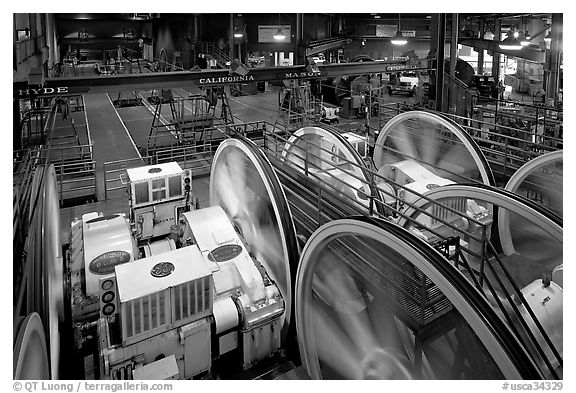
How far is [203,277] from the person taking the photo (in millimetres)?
4074

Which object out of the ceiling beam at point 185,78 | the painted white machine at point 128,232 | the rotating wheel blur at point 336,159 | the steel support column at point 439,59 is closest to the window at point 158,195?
the painted white machine at point 128,232

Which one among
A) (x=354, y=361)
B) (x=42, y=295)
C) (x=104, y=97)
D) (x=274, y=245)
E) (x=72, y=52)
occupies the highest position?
(x=72, y=52)

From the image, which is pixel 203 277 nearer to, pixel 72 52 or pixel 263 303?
pixel 263 303

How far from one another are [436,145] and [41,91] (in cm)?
780

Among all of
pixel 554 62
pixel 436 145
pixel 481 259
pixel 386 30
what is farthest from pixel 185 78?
pixel 386 30

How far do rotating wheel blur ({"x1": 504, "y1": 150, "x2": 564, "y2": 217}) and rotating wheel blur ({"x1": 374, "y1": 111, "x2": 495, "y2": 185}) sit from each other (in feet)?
1.89

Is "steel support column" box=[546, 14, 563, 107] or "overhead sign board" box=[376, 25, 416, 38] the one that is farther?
"overhead sign board" box=[376, 25, 416, 38]

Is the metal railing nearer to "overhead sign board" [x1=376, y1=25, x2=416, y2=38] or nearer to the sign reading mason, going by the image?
the sign reading mason

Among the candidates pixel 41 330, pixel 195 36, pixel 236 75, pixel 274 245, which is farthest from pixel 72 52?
pixel 41 330

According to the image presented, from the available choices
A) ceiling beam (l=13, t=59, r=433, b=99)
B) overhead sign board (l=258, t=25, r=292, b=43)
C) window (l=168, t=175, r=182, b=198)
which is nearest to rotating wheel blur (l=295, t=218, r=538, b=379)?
window (l=168, t=175, r=182, b=198)

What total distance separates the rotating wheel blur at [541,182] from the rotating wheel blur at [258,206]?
384 cm

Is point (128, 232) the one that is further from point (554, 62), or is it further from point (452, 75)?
point (554, 62)

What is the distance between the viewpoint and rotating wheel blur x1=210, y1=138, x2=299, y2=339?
16.5ft
